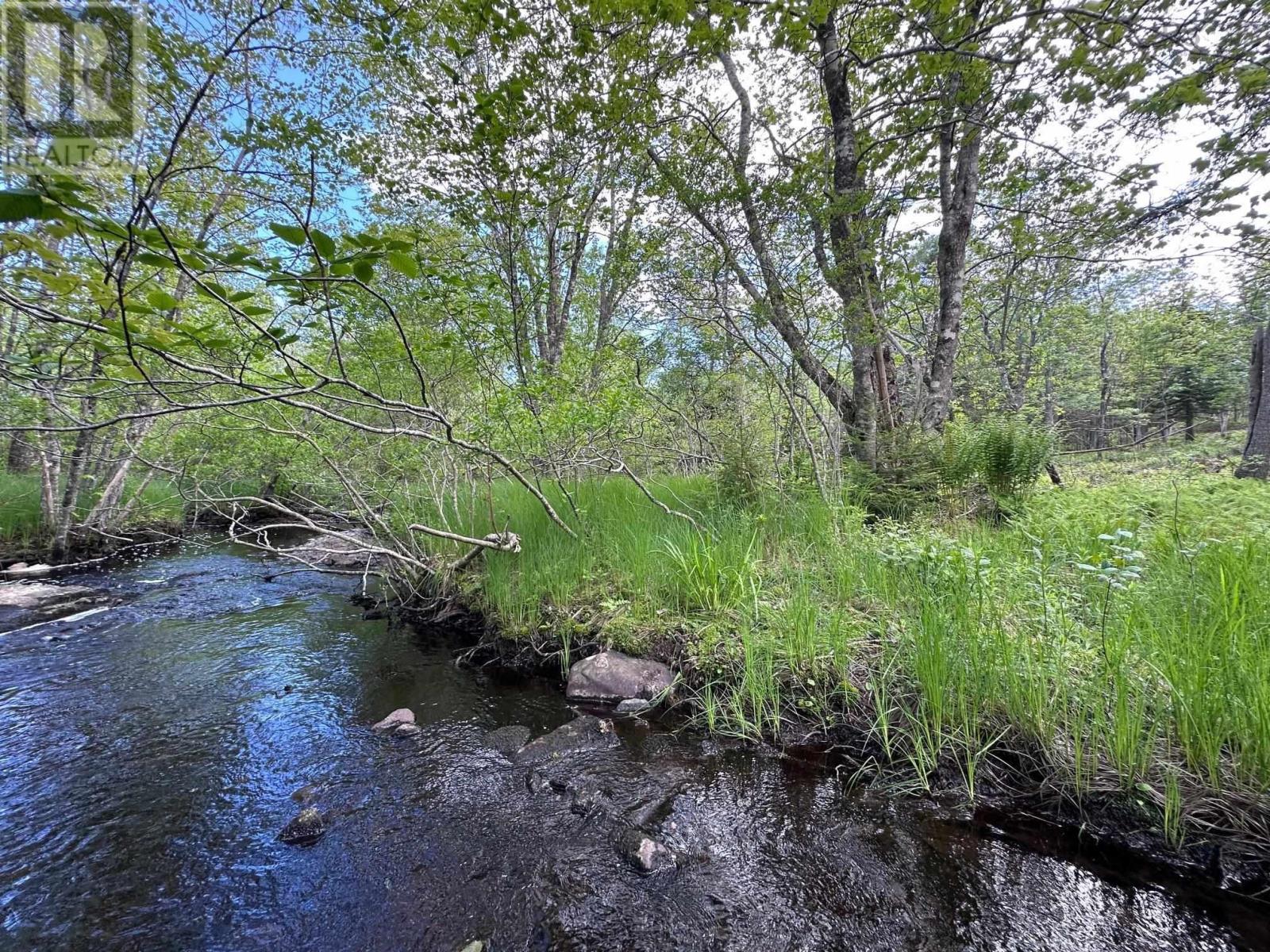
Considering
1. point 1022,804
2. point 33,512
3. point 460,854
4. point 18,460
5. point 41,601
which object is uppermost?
point 18,460

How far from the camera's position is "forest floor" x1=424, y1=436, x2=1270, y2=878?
1.82m

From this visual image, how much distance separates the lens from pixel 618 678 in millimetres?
3270

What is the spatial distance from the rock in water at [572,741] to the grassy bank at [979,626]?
656mm

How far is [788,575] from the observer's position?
3.50 m

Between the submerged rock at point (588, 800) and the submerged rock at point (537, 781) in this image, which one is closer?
the submerged rock at point (588, 800)

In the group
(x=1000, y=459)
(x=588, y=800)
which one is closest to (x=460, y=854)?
(x=588, y=800)

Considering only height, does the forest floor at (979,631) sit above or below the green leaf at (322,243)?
below

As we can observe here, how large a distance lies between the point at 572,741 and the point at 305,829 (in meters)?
1.36

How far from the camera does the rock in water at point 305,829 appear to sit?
2.11 metres

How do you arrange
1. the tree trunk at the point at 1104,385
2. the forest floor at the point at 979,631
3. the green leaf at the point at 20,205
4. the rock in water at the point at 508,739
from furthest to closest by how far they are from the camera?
1. the tree trunk at the point at 1104,385
2. the rock in water at the point at 508,739
3. the forest floor at the point at 979,631
4. the green leaf at the point at 20,205

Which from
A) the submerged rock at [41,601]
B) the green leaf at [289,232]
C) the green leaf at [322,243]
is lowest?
the submerged rock at [41,601]

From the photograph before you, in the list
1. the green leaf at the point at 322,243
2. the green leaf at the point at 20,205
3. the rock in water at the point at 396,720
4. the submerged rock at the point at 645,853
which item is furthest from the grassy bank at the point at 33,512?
the submerged rock at the point at 645,853

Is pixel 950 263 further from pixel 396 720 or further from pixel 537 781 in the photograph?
pixel 396 720

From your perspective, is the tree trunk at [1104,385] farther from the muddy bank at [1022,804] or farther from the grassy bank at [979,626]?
the muddy bank at [1022,804]
